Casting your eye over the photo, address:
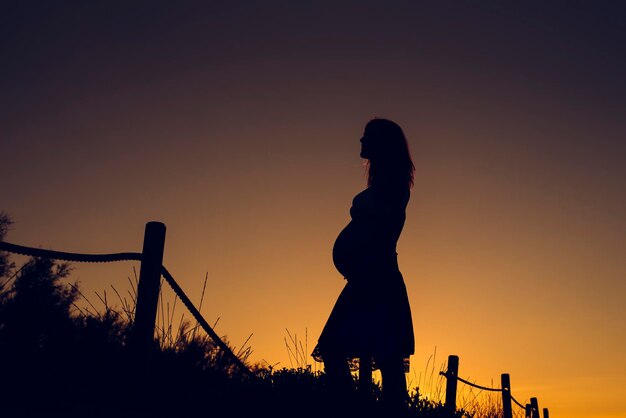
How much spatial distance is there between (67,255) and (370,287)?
2042mm

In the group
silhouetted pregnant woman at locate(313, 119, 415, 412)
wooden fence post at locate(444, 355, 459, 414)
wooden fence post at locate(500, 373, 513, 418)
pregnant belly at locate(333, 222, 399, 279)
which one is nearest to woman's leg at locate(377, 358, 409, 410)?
silhouetted pregnant woman at locate(313, 119, 415, 412)

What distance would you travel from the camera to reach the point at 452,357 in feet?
29.5

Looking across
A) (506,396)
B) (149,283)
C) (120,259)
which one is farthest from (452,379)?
(120,259)

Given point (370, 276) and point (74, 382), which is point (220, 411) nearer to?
point (74, 382)

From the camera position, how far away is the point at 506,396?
456 inches

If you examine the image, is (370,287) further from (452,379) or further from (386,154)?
(452,379)

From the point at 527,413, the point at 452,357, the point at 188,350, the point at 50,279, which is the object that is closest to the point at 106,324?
the point at 188,350

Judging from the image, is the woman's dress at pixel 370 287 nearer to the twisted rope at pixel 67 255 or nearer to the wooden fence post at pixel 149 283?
the wooden fence post at pixel 149 283

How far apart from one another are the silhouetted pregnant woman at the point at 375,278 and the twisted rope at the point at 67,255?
4.96 ft

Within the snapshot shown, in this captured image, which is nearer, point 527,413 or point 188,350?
point 188,350

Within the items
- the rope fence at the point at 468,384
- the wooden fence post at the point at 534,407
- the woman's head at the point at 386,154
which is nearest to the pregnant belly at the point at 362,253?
the woman's head at the point at 386,154

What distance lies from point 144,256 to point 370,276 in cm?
171

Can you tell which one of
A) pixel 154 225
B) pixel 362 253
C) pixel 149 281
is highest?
pixel 154 225

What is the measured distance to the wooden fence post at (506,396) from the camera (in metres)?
11.3
